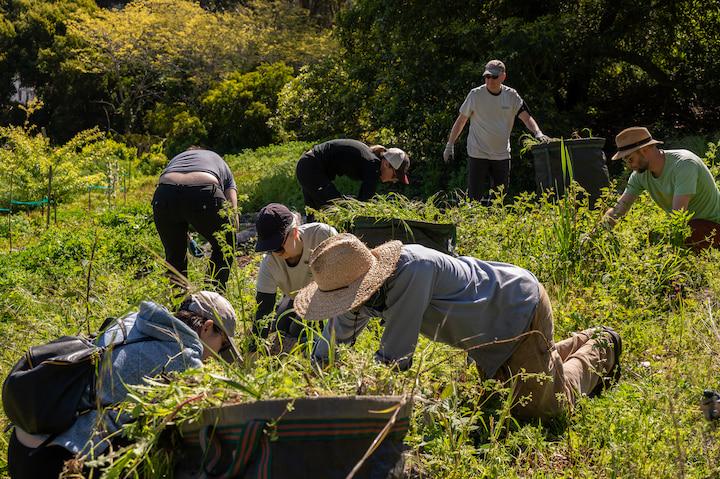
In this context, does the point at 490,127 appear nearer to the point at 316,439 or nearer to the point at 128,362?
the point at 128,362

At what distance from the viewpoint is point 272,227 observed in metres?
4.16

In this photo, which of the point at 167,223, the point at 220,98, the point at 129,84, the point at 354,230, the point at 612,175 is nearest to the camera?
the point at 354,230

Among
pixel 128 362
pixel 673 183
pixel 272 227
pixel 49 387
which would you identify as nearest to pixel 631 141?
pixel 673 183

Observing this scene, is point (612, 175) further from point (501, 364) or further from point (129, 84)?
point (129, 84)

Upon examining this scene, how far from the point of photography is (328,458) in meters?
2.47

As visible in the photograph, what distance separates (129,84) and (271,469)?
24858mm

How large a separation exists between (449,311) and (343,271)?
48 centimetres

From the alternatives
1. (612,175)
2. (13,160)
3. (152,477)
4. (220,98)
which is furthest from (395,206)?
(220,98)

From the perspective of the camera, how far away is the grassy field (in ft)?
8.84

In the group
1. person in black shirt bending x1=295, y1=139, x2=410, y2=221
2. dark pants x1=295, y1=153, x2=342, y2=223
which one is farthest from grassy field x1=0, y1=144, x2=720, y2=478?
dark pants x1=295, y1=153, x2=342, y2=223

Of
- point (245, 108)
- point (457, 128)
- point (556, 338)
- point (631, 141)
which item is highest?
point (631, 141)

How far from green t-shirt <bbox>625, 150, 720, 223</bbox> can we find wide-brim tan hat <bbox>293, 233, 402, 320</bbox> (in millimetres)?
2835

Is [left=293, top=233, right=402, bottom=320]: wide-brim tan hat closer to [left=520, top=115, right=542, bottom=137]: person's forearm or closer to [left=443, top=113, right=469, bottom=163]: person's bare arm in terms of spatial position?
[left=520, top=115, right=542, bottom=137]: person's forearm

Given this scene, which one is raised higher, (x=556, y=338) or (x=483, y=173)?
(x=483, y=173)
